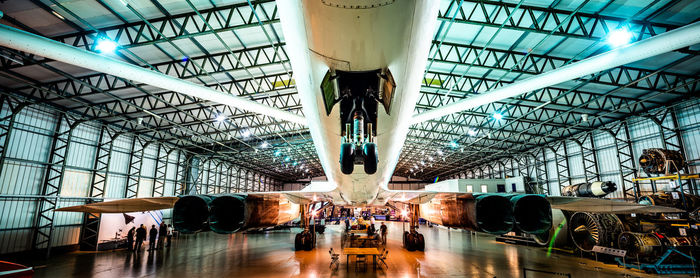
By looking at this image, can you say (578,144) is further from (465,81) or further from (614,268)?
(614,268)

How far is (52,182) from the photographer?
14.9 metres

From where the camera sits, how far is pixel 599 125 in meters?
20.1

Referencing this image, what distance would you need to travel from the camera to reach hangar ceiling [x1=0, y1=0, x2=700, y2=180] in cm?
960

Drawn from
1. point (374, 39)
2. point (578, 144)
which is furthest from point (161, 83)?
point (578, 144)

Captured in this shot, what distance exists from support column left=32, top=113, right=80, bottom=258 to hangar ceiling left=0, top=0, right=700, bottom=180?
3.81 feet

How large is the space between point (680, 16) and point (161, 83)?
15.4 metres

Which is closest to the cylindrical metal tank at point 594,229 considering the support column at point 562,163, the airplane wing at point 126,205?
the support column at point 562,163

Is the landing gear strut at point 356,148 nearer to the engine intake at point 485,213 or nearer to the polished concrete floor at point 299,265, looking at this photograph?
the engine intake at point 485,213

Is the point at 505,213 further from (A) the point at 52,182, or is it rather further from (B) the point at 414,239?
(A) the point at 52,182

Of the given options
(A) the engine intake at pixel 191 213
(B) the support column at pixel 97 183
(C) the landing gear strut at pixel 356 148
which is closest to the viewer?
(C) the landing gear strut at pixel 356 148

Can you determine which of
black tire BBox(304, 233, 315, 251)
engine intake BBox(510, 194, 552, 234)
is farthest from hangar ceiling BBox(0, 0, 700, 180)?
black tire BBox(304, 233, 315, 251)

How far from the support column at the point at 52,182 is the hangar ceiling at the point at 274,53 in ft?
3.81

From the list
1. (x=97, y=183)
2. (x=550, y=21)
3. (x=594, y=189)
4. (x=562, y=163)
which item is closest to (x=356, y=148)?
(x=550, y=21)

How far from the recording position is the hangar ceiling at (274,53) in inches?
378
